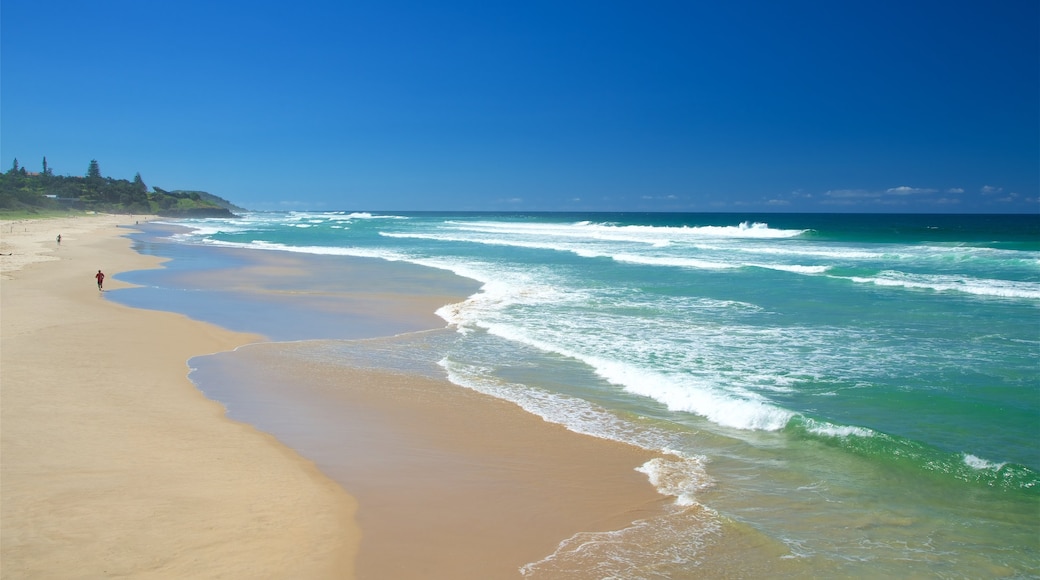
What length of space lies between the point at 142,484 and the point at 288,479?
1.23 m

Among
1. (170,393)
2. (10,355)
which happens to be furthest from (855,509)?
(10,355)

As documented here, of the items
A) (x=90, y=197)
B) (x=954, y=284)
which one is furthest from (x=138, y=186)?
(x=954, y=284)

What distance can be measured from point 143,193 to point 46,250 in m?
99.3

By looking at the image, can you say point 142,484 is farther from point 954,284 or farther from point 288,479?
point 954,284

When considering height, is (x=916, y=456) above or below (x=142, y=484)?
above

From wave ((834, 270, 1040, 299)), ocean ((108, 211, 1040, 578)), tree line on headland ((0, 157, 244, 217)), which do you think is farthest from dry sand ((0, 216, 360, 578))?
tree line on headland ((0, 157, 244, 217))

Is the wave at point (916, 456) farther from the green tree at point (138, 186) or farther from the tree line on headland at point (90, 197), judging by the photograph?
the green tree at point (138, 186)

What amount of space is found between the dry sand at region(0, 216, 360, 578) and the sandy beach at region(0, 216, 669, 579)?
0.02 m

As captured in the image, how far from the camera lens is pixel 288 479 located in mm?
6465

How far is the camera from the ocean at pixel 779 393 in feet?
17.5

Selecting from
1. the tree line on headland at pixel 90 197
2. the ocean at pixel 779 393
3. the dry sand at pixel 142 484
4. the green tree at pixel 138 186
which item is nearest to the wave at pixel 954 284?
the ocean at pixel 779 393

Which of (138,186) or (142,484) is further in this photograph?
(138,186)

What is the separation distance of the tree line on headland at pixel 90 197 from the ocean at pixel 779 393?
251ft

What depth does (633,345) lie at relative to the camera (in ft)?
40.7
